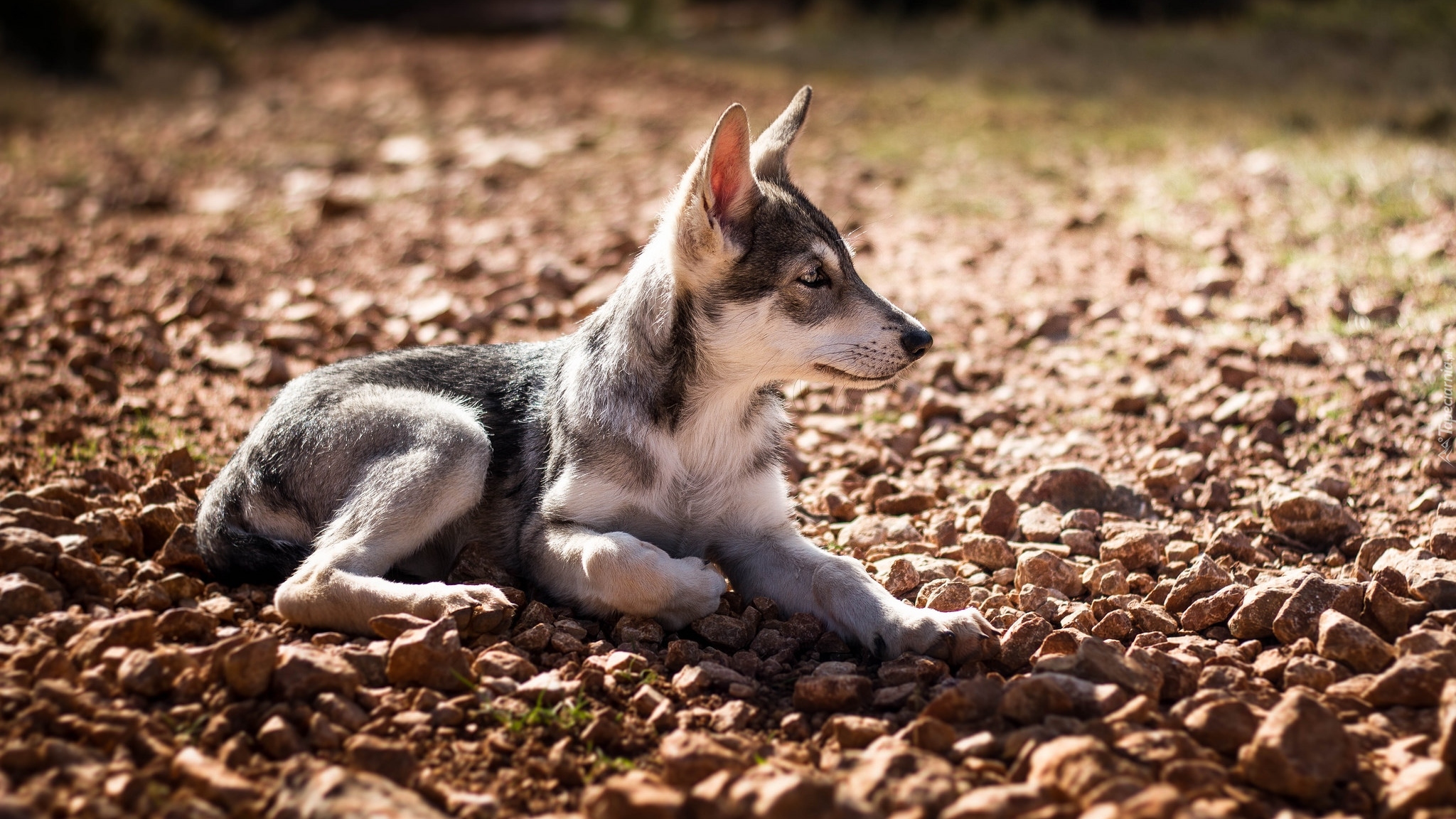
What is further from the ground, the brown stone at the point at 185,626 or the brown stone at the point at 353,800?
the brown stone at the point at 353,800

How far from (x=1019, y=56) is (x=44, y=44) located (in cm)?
1317

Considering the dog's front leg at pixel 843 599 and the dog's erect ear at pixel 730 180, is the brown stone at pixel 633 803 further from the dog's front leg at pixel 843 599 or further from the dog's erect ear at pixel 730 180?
the dog's erect ear at pixel 730 180

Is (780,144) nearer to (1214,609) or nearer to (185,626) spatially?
(1214,609)

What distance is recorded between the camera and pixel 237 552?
4.44 metres

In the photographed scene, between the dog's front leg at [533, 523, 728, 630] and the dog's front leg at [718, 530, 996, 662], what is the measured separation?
0.30m

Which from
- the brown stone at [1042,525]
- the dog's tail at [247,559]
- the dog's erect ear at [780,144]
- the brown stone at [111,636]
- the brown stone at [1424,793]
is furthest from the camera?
the dog's erect ear at [780,144]

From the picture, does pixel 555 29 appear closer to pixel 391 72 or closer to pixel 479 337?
pixel 391 72

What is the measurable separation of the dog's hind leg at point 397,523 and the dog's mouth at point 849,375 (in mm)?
1372

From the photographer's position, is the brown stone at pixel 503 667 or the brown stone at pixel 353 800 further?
the brown stone at pixel 503 667

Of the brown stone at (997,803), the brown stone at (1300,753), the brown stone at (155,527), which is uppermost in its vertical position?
the brown stone at (1300,753)

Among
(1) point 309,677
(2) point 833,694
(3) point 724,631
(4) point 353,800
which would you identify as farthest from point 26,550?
(2) point 833,694

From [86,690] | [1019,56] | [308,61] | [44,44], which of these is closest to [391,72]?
[308,61]

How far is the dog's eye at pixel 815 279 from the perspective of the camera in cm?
484

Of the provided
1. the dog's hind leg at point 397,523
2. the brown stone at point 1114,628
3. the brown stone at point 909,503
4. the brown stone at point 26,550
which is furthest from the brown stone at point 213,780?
the brown stone at point 909,503
